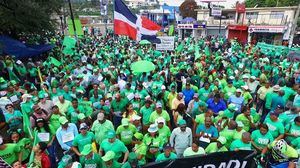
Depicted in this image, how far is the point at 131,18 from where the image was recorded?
12.6 metres

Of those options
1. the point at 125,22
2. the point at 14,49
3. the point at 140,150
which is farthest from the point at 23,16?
the point at 140,150

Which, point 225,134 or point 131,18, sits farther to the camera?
point 131,18

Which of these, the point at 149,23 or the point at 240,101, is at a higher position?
the point at 149,23

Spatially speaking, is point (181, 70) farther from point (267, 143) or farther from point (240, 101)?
point (267, 143)

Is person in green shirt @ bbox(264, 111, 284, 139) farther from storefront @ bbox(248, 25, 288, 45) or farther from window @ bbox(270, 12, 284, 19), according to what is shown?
window @ bbox(270, 12, 284, 19)

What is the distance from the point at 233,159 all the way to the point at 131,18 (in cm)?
901

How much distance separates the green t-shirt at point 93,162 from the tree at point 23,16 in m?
11.6

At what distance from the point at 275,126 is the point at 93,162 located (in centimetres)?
376

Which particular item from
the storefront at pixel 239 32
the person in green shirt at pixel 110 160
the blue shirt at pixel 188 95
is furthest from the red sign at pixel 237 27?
the person in green shirt at pixel 110 160

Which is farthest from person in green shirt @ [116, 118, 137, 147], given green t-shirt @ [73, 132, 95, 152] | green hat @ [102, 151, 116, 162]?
green hat @ [102, 151, 116, 162]

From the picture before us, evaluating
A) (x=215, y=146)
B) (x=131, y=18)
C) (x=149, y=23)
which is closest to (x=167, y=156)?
(x=215, y=146)

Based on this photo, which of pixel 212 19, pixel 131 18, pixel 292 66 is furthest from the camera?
pixel 212 19

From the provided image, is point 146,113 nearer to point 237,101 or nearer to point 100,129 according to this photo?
point 100,129

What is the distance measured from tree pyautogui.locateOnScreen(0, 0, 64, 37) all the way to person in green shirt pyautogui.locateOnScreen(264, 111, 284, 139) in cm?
1268
